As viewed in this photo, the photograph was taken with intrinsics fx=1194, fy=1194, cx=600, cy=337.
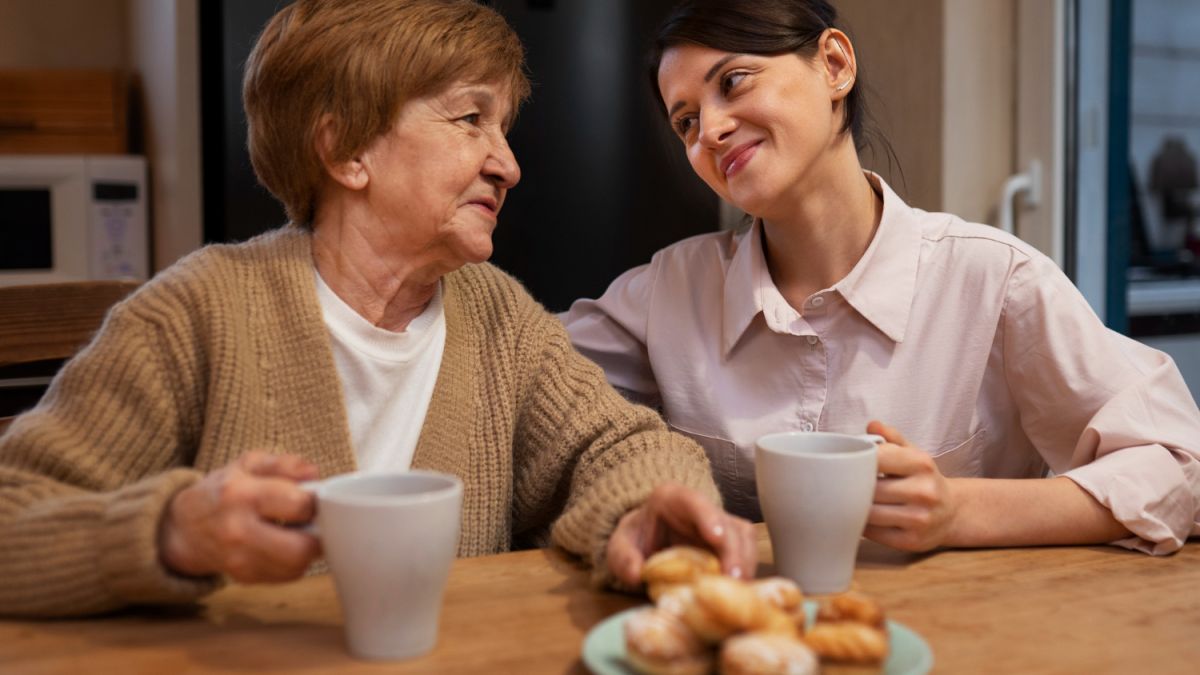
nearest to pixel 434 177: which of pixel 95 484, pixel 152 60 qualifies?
pixel 95 484

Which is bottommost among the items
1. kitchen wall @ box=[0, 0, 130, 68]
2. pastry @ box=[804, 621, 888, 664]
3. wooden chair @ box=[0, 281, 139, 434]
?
pastry @ box=[804, 621, 888, 664]

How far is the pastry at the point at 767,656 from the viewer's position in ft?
2.23

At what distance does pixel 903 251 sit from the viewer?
1.39 meters

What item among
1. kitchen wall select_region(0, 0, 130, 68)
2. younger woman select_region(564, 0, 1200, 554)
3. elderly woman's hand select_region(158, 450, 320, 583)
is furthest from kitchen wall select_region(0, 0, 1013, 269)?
elderly woman's hand select_region(158, 450, 320, 583)

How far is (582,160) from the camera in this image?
104 inches

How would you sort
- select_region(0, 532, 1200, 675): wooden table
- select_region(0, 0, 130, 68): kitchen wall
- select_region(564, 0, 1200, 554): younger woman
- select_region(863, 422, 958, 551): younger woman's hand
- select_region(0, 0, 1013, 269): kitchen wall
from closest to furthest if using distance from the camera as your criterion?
select_region(0, 532, 1200, 675): wooden table → select_region(863, 422, 958, 551): younger woman's hand → select_region(564, 0, 1200, 554): younger woman → select_region(0, 0, 1013, 269): kitchen wall → select_region(0, 0, 130, 68): kitchen wall

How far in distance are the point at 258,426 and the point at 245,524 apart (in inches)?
11.2

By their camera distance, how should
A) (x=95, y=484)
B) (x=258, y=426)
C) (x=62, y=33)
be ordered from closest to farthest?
(x=95, y=484)
(x=258, y=426)
(x=62, y=33)

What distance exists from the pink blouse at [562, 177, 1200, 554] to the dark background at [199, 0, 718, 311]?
114cm

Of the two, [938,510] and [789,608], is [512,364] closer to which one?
[938,510]

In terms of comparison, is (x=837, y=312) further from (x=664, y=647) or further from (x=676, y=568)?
(x=664, y=647)

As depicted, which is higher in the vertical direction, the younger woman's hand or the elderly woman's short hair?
the elderly woman's short hair

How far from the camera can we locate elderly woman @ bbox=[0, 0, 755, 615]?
3.25 ft

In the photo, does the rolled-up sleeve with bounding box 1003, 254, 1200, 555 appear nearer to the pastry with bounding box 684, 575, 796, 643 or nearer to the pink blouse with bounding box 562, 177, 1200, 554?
the pink blouse with bounding box 562, 177, 1200, 554
